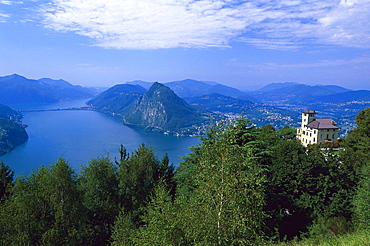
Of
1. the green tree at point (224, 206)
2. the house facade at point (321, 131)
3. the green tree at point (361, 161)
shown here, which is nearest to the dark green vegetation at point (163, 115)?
the house facade at point (321, 131)

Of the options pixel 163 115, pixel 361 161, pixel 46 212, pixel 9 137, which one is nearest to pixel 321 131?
pixel 361 161

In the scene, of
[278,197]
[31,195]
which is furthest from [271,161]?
[31,195]

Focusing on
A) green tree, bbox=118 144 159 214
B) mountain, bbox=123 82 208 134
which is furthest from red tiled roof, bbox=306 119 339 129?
mountain, bbox=123 82 208 134

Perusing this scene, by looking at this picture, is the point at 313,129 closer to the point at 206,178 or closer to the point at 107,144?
the point at 206,178

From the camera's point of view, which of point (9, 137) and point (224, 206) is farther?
point (9, 137)

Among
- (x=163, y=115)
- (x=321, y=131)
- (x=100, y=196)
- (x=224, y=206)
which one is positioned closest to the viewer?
(x=224, y=206)

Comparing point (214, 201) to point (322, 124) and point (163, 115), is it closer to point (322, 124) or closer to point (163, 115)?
point (322, 124)
